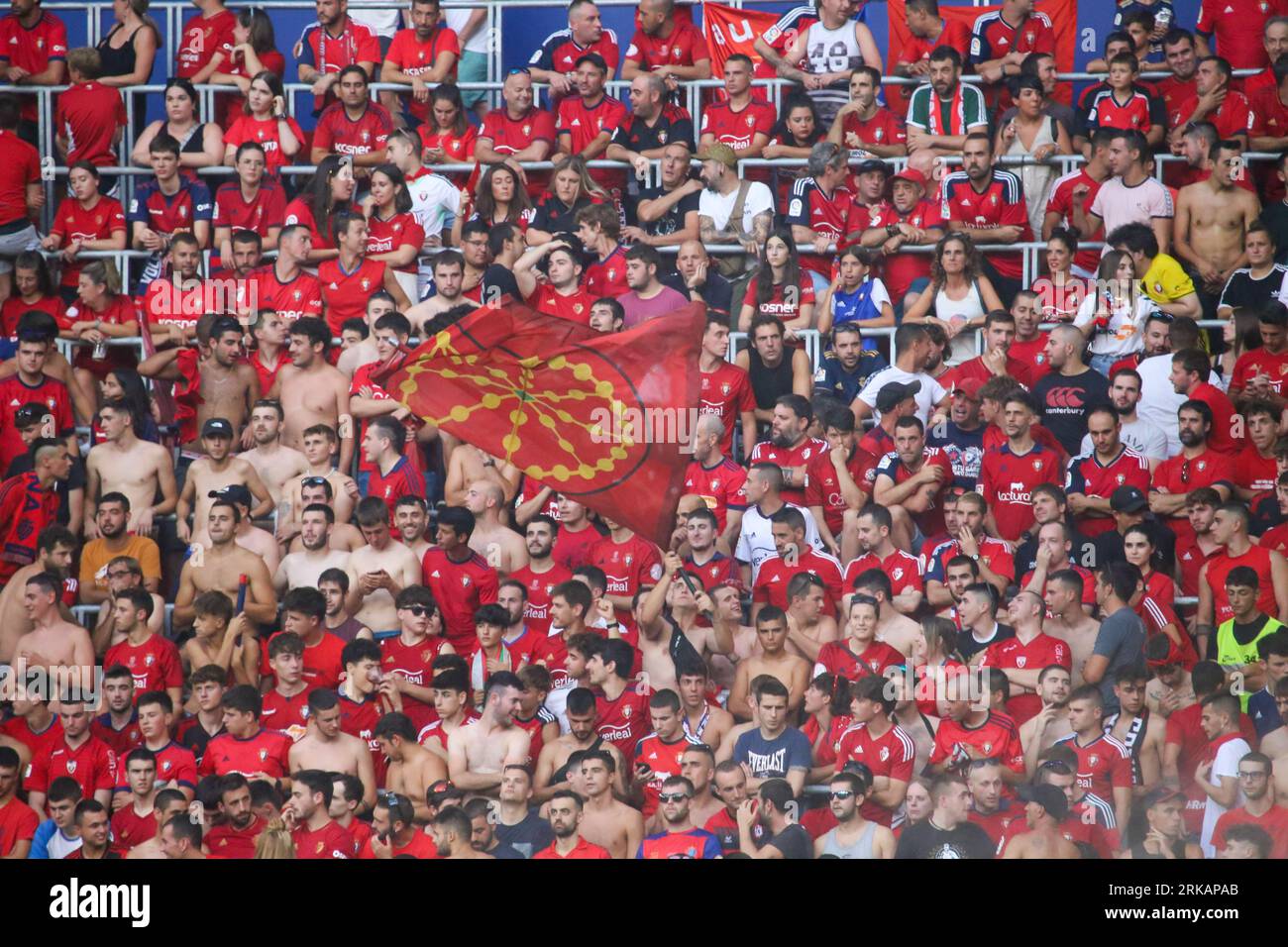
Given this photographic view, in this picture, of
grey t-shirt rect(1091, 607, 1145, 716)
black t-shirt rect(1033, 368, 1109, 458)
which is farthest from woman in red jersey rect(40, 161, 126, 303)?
grey t-shirt rect(1091, 607, 1145, 716)

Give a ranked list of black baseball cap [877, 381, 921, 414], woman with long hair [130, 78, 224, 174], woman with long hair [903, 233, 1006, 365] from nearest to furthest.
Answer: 1. black baseball cap [877, 381, 921, 414]
2. woman with long hair [903, 233, 1006, 365]
3. woman with long hair [130, 78, 224, 174]

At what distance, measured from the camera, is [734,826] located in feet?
36.2

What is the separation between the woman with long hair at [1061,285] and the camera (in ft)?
43.7

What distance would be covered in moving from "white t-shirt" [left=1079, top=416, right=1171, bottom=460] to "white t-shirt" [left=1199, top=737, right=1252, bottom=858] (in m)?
2.07

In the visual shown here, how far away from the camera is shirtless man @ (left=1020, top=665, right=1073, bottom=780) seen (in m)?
11.2

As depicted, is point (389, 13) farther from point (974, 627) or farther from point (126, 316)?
point (974, 627)

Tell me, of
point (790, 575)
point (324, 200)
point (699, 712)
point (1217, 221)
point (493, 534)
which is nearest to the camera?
point (699, 712)

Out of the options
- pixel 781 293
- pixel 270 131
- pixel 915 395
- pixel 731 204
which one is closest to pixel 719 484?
pixel 915 395

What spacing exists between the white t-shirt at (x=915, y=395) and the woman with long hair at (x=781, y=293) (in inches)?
25.6

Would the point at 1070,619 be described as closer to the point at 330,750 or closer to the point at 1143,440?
the point at 1143,440

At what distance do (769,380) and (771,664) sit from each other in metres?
2.12

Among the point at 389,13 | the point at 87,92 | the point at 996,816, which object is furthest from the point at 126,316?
the point at 996,816

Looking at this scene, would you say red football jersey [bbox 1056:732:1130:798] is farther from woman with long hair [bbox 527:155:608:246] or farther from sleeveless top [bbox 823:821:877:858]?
woman with long hair [bbox 527:155:608:246]

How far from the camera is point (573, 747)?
37.6 feet
